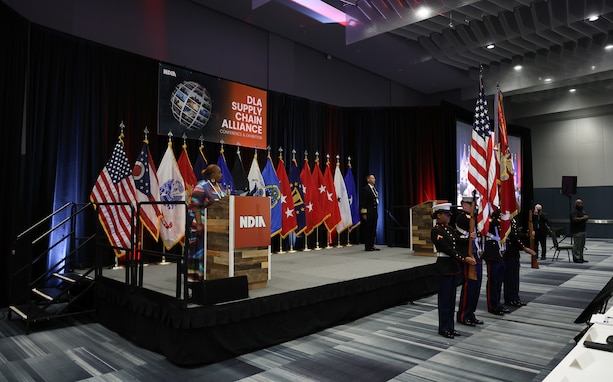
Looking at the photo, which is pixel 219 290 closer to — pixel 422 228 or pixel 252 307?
pixel 252 307

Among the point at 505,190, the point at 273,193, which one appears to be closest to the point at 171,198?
the point at 273,193

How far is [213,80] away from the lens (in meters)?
7.29

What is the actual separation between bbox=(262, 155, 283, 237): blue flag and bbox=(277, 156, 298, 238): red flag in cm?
15

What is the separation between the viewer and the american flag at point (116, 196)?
5.35 metres

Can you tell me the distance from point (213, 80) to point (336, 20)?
292 centimetres

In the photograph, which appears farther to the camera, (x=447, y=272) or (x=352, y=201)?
(x=352, y=201)

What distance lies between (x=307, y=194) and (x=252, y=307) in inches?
198

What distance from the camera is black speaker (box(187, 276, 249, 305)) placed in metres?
3.31

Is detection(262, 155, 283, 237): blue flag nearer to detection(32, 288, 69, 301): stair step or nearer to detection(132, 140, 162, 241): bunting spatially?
detection(132, 140, 162, 241): bunting

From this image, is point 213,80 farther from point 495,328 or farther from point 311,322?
point 495,328

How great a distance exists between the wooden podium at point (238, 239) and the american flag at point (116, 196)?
175cm

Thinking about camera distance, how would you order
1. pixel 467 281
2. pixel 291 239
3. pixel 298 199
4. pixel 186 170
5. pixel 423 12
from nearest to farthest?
pixel 467 281 → pixel 186 170 → pixel 423 12 → pixel 298 199 → pixel 291 239

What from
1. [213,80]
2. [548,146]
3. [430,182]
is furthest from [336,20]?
[548,146]

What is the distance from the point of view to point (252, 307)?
3.53 m
